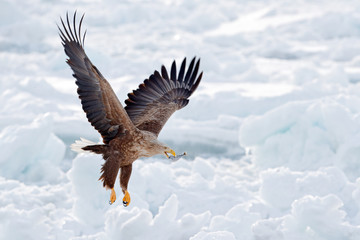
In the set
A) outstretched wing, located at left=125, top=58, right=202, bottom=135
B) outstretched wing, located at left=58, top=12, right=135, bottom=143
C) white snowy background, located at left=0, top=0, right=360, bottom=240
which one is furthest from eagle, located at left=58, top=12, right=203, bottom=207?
white snowy background, located at left=0, top=0, right=360, bottom=240

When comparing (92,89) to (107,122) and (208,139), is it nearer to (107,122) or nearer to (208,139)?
(107,122)

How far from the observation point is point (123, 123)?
170 inches

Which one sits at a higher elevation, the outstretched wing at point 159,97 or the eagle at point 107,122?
the outstretched wing at point 159,97

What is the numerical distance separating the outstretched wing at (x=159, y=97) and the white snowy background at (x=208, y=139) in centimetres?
102

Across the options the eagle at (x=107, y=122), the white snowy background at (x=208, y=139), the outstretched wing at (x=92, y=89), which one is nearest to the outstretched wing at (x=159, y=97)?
the eagle at (x=107, y=122)

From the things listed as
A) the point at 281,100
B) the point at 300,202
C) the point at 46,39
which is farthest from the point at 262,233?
the point at 46,39

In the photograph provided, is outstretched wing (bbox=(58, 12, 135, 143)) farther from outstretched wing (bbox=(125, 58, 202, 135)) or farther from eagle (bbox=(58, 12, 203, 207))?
outstretched wing (bbox=(125, 58, 202, 135))

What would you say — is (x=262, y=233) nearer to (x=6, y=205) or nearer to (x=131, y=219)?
(x=131, y=219)

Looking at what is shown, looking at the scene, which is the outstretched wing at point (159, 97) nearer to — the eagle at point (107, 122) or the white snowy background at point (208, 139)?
the eagle at point (107, 122)

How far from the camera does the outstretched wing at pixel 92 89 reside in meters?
4.20

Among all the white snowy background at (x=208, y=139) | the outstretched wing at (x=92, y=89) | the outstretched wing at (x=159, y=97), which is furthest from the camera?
the white snowy background at (x=208, y=139)

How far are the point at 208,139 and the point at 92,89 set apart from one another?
541cm

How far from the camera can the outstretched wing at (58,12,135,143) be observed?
4.20 m

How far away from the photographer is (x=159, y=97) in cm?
552
